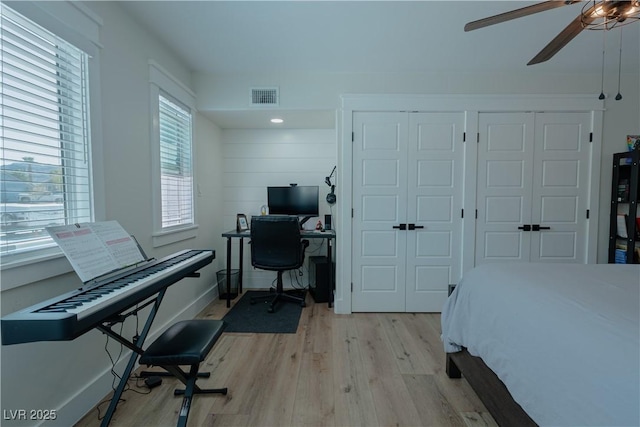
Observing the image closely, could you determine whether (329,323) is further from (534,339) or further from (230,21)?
(230,21)

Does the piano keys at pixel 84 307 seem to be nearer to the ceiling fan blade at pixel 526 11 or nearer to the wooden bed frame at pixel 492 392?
the wooden bed frame at pixel 492 392

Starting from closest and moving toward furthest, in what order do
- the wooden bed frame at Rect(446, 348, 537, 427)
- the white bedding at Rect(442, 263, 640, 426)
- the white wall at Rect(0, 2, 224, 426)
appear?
the white bedding at Rect(442, 263, 640, 426) → the wooden bed frame at Rect(446, 348, 537, 427) → the white wall at Rect(0, 2, 224, 426)

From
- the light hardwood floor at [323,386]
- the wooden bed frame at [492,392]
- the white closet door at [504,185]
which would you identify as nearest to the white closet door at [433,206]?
the white closet door at [504,185]

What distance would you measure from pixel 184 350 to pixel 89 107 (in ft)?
4.90

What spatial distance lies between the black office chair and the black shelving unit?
323 cm

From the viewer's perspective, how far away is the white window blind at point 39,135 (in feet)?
4.02

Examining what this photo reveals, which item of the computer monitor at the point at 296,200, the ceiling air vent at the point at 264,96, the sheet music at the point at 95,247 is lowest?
the sheet music at the point at 95,247

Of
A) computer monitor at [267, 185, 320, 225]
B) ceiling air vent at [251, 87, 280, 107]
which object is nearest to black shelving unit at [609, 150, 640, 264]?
computer monitor at [267, 185, 320, 225]

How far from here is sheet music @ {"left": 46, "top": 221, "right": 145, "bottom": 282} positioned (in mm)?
1206

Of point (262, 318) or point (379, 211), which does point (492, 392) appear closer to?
point (379, 211)

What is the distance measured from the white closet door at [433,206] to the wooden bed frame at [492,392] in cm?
126

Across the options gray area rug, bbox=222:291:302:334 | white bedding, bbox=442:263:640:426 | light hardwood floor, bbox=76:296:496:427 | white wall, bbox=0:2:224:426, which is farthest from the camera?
gray area rug, bbox=222:291:302:334

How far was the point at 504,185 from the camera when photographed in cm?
288

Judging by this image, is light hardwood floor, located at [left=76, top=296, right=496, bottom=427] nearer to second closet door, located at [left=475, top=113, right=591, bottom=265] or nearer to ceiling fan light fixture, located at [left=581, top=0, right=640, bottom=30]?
second closet door, located at [left=475, top=113, right=591, bottom=265]
